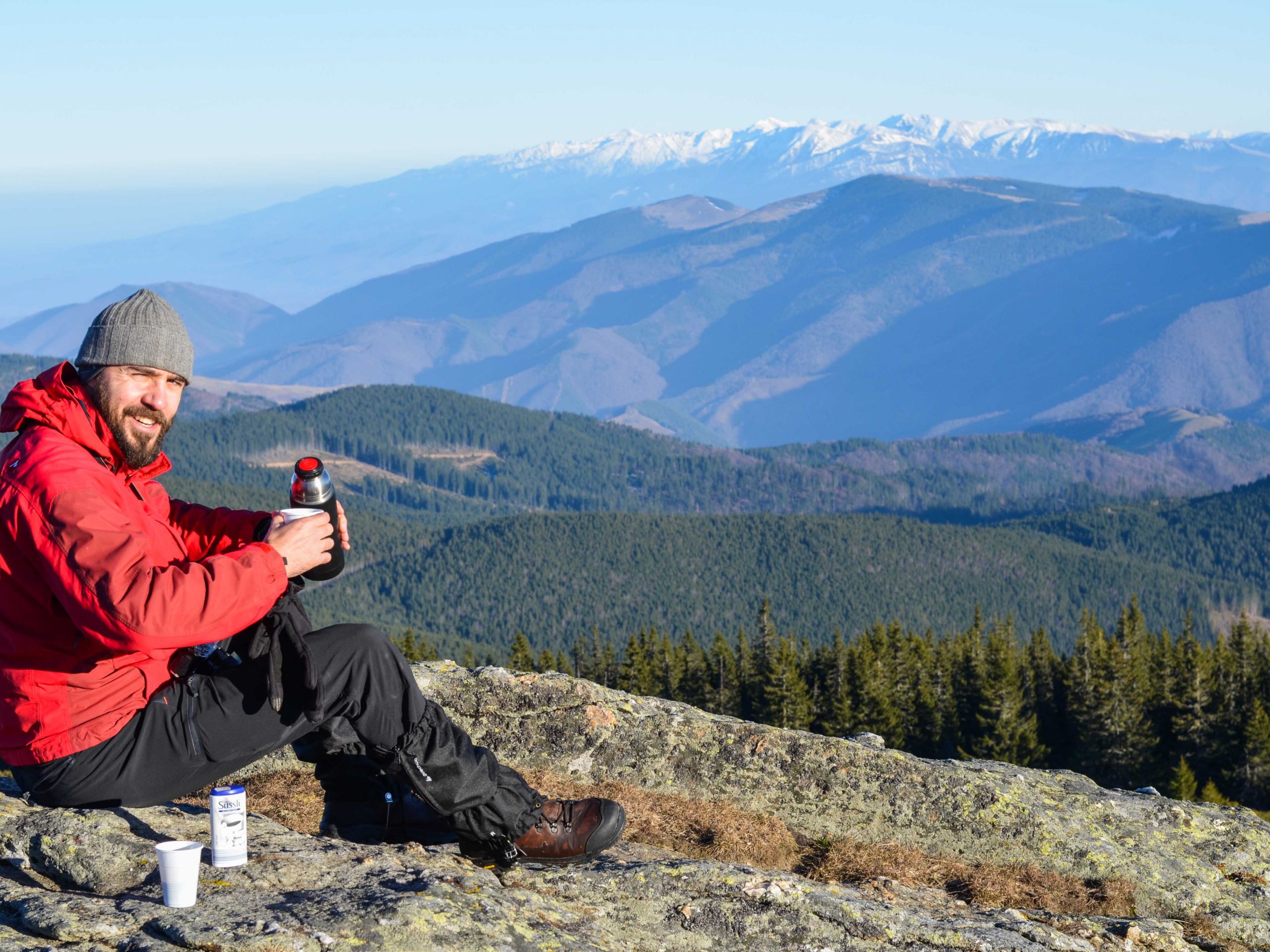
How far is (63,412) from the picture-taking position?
8227mm

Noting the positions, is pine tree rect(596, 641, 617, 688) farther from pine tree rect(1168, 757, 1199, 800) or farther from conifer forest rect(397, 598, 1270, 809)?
pine tree rect(1168, 757, 1199, 800)

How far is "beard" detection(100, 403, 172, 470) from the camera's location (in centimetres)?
850

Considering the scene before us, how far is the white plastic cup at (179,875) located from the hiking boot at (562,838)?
103 inches

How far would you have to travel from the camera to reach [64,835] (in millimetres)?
9273

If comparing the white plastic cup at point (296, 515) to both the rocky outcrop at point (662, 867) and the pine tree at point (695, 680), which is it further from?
the pine tree at point (695, 680)

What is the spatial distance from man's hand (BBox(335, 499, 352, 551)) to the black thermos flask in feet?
0.40

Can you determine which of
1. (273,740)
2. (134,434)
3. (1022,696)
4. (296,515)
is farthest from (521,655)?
(134,434)

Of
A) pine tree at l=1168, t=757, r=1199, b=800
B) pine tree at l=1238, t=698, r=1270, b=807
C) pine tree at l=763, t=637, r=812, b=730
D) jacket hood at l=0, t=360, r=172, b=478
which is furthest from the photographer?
pine tree at l=763, t=637, r=812, b=730

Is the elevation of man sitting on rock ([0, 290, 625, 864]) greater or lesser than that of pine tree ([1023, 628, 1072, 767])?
greater

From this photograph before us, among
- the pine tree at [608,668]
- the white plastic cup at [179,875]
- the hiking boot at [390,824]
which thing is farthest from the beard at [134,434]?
the pine tree at [608,668]

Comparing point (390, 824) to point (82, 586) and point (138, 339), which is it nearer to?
point (82, 586)

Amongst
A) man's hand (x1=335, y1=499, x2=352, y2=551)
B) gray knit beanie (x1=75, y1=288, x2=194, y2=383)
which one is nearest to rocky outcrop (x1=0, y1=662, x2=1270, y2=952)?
man's hand (x1=335, y1=499, x2=352, y2=551)

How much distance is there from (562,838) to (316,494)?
156 inches

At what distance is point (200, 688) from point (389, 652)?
1.53 meters
